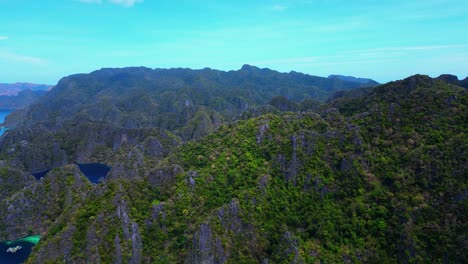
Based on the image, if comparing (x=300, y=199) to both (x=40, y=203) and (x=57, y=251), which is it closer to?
(x=57, y=251)

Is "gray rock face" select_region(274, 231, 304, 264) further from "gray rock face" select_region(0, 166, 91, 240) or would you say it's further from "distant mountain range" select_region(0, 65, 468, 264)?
"gray rock face" select_region(0, 166, 91, 240)

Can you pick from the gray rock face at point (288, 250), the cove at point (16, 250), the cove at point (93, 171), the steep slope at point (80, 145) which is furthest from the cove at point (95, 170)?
the gray rock face at point (288, 250)

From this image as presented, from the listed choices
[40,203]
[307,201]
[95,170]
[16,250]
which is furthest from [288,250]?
[95,170]

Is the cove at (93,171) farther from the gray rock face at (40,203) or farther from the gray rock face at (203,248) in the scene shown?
the gray rock face at (203,248)

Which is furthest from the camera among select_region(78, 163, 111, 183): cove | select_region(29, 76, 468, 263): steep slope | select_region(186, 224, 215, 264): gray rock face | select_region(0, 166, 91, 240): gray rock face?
select_region(78, 163, 111, 183): cove

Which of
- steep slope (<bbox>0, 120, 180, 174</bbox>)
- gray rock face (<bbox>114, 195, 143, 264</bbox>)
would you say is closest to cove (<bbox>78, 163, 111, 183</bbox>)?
steep slope (<bbox>0, 120, 180, 174</bbox>)
